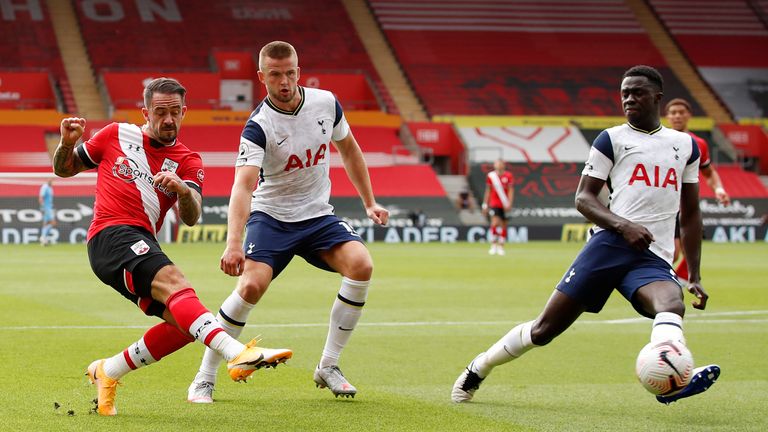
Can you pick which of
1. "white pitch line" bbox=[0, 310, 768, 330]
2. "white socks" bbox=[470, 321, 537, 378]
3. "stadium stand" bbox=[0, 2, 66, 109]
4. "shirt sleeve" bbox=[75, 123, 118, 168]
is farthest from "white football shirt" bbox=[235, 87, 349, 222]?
"stadium stand" bbox=[0, 2, 66, 109]

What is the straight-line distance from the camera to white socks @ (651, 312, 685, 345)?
608 cm

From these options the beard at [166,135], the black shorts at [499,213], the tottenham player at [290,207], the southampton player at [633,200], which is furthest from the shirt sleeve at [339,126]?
the black shorts at [499,213]

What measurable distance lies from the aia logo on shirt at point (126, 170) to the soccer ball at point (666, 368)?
10.3ft

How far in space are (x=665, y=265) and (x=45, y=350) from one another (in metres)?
5.60

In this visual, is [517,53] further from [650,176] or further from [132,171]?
[132,171]

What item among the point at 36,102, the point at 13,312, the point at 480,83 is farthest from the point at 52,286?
the point at 480,83

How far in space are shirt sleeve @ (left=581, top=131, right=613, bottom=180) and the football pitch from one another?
1456mm

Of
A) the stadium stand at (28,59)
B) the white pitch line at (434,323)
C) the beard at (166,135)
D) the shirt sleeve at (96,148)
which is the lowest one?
the white pitch line at (434,323)

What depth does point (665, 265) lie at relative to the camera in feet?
21.9

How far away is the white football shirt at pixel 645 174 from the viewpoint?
671 centimetres

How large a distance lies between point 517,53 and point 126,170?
45.2 metres

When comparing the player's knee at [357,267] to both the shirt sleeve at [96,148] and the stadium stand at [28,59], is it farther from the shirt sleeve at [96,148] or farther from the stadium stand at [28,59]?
the stadium stand at [28,59]

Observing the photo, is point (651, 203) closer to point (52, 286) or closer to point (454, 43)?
point (52, 286)

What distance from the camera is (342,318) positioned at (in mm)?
7824
